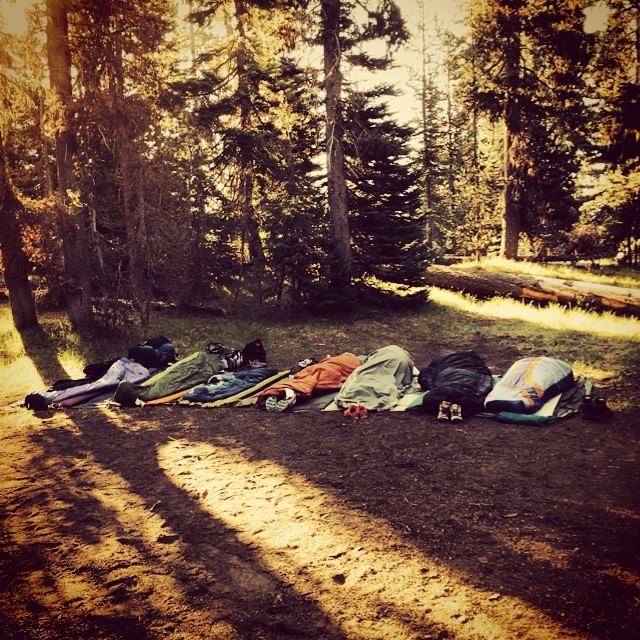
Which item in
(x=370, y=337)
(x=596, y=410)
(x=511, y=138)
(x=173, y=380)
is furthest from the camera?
(x=511, y=138)

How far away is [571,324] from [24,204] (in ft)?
48.0

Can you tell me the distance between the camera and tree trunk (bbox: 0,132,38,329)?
11.7m

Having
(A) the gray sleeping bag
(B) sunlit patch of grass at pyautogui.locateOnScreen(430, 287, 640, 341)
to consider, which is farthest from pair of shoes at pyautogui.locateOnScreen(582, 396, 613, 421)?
(B) sunlit patch of grass at pyautogui.locateOnScreen(430, 287, 640, 341)

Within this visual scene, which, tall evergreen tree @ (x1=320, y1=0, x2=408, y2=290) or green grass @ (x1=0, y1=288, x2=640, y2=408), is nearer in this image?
green grass @ (x1=0, y1=288, x2=640, y2=408)

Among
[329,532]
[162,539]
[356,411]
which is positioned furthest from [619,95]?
[162,539]

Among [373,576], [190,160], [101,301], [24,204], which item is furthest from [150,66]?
[373,576]

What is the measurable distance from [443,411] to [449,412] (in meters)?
0.08

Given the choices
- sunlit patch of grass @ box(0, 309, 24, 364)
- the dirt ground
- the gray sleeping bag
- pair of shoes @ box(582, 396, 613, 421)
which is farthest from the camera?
sunlit patch of grass @ box(0, 309, 24, 364)

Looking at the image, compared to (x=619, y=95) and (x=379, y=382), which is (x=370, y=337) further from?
(x=619, y=95)

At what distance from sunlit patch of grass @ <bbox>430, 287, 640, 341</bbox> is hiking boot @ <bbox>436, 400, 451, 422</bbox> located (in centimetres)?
625

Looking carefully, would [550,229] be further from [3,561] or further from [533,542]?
[3,561]

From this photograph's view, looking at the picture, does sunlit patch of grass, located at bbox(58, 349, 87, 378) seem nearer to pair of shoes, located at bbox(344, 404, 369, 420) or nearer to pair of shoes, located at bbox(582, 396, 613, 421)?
pair of shoes, located at bbox(344, 404, 369, 420)

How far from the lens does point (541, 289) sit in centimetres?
1411

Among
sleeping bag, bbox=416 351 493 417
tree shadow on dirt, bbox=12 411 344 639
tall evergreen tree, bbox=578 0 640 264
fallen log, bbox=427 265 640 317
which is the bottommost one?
tree shadow on dirt, bbox=12 411 344 639
